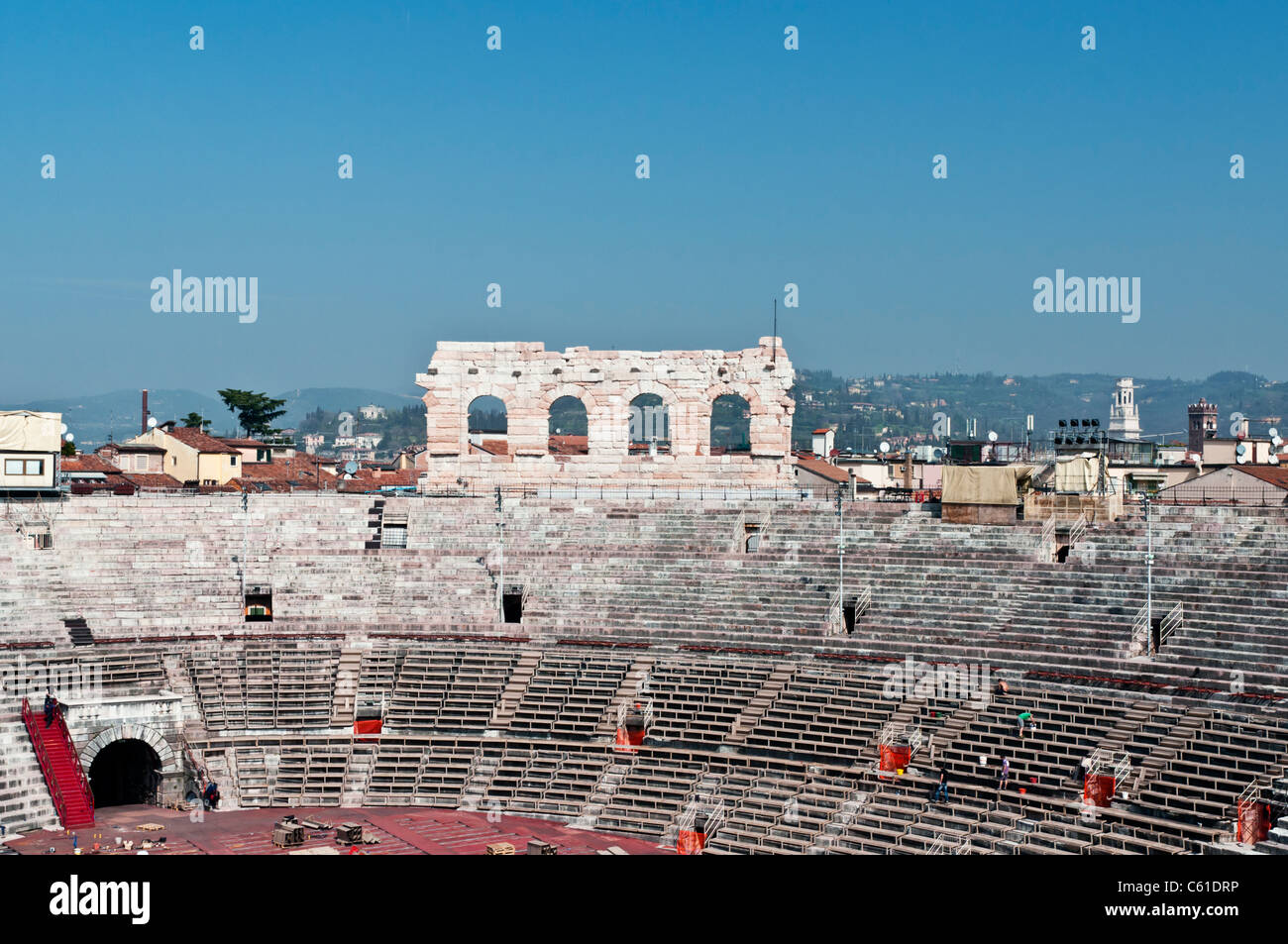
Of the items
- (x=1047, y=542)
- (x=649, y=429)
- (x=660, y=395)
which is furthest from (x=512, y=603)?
(x=649, y=429)

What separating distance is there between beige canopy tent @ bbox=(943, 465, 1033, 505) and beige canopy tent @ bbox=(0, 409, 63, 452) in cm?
3054

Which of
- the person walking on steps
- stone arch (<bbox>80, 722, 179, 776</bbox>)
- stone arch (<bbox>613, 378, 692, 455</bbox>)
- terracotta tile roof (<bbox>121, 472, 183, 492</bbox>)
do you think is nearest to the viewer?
the person walking on steps

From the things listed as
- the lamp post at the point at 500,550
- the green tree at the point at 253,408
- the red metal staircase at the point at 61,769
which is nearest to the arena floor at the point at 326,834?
the red metal staircase at the point at 61,769

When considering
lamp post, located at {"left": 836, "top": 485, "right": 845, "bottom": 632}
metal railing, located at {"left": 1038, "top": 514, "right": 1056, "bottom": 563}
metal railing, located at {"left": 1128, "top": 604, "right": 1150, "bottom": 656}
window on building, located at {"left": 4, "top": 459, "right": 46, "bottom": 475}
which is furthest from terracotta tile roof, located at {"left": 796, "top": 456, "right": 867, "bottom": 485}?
window on building, located at {"left": 4, "top": 459, "right": 46, "bottom": 475}

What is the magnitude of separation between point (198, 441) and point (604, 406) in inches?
1170

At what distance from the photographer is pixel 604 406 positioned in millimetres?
52875

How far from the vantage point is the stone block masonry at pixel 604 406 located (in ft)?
171

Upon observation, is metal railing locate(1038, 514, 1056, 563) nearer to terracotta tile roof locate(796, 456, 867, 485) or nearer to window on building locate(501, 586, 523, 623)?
window on building locate(501, 586, 523, 623)

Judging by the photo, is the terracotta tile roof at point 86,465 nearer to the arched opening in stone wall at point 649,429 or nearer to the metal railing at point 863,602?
the arched opening in stone wall at point 649,429

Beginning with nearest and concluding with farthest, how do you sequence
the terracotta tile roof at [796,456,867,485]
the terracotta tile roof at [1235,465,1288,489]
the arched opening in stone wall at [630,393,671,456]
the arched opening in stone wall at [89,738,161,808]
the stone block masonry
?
the arched opening in stone wall at [89,738,161,808]
the terracotta tile roof at [1235,465,1288,489]
the stone block masonry
the arched opening in stone wall at [630,393,671,456]
the terracotta tile roof at [796,456,867,485]

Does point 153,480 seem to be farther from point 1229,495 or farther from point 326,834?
point 1229,495

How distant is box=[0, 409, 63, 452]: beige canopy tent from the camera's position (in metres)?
48.6

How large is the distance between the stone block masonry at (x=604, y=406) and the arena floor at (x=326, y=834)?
59.0 ft
